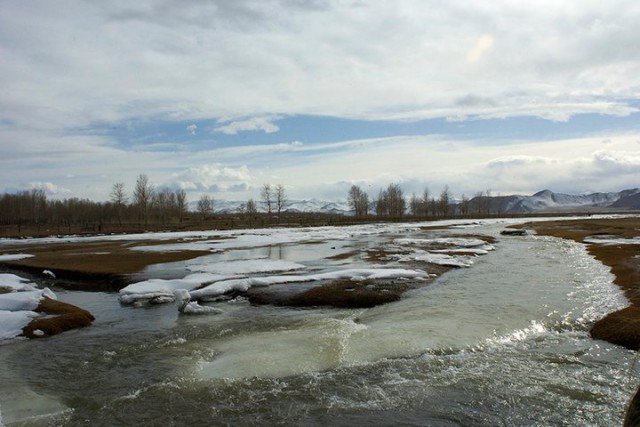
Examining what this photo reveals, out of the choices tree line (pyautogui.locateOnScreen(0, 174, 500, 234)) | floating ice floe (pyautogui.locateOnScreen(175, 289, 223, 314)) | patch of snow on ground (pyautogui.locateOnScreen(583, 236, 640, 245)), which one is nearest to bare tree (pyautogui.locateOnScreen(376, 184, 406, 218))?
tree line (pyautogui.locateOnScreen(0, 174, 500, 234))

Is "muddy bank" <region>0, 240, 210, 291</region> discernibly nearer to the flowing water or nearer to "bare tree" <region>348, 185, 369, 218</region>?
the flowing water

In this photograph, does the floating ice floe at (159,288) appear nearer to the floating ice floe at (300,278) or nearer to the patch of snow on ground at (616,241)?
the floating ice floe at (300,278)

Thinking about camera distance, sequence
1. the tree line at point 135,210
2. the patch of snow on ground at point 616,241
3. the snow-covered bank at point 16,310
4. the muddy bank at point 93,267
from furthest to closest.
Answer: the tree line at point 135,210 → the patch of snow on ground at point 616,241 → the muddy bank at point 93,267 → the snow-covered bank at point 16,310

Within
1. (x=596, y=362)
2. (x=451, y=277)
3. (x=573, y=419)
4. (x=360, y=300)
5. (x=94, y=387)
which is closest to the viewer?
(x=573, y=419)

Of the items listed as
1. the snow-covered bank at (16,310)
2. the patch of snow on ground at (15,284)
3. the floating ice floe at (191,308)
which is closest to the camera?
the snow-covered bank at (16,310)

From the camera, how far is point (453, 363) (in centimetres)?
1230

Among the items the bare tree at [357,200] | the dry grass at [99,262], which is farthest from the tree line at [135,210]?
the dry grass at [99,262]

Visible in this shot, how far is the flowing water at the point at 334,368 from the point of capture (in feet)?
31.6

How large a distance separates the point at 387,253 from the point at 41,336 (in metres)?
29.0

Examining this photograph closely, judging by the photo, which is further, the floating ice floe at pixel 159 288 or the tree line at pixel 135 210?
the tree line at pixel 135 210

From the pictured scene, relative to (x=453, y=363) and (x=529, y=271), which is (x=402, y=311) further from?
(x=529, y=271)

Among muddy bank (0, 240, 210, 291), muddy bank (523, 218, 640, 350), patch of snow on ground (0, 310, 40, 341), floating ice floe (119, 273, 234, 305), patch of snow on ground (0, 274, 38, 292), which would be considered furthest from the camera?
muddy bank (0, 240, 210, 291)

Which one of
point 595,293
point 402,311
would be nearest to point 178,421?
point 402,311

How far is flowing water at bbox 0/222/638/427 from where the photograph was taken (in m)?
9.64
